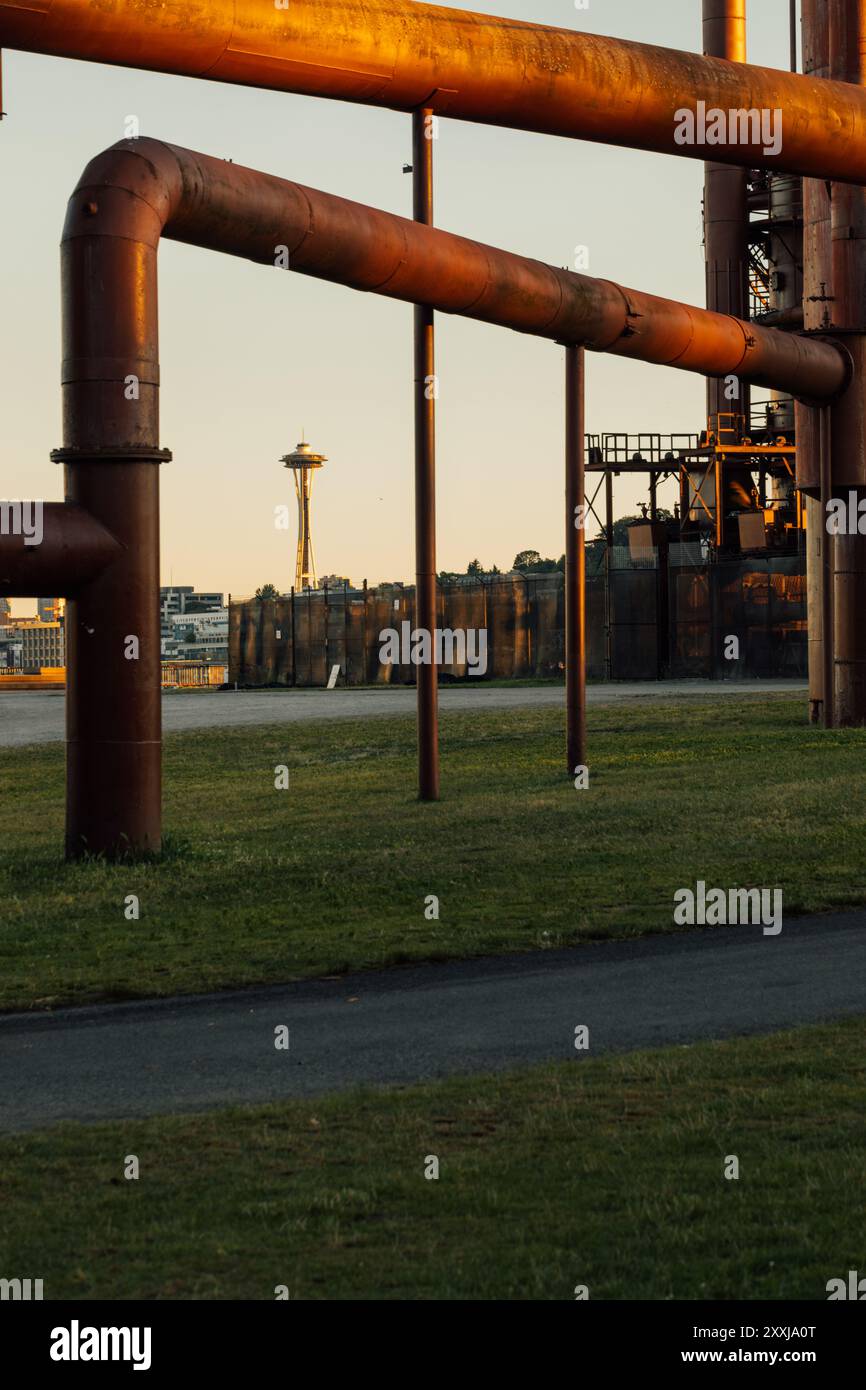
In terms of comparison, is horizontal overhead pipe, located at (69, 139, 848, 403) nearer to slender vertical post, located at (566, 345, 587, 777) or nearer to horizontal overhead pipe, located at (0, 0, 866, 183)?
slender vertical post, located at (566, 345, 587, 777)

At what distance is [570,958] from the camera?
11750 mm

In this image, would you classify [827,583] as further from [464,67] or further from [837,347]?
[464,67]

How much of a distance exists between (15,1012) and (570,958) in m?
3.78

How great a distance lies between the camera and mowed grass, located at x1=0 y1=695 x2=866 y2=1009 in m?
12.1

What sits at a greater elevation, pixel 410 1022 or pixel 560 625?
pixel 560 625

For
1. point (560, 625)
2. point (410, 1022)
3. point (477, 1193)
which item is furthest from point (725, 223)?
point (477, 1193)

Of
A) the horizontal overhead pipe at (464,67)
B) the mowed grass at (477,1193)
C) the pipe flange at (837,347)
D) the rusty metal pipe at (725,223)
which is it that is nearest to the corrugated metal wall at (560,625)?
the rusty metal pipe at (725,223)

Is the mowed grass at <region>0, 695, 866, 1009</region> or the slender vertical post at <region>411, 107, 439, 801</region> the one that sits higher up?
the slender vertical post at <region>411, 107, 439, 801</region>

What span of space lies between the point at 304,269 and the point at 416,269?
5.22 feet

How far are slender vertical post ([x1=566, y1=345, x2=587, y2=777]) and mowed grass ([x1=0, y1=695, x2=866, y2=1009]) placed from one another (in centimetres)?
77

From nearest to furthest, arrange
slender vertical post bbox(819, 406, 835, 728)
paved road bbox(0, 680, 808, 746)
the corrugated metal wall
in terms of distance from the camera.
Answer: slender vertical post bbox(819, 406, 835, 728)
paved road bbox(0, 680, 808, 746)
the corrugated metal wall

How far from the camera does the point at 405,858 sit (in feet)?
53.3

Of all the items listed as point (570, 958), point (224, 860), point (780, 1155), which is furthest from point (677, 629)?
point (780, 1155)

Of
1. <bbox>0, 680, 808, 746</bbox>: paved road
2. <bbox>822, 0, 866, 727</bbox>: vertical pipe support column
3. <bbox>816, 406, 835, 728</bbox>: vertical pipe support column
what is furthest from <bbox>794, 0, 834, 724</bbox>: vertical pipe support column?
<bbox>0, 680, 808, 746</bbox>: paved road
